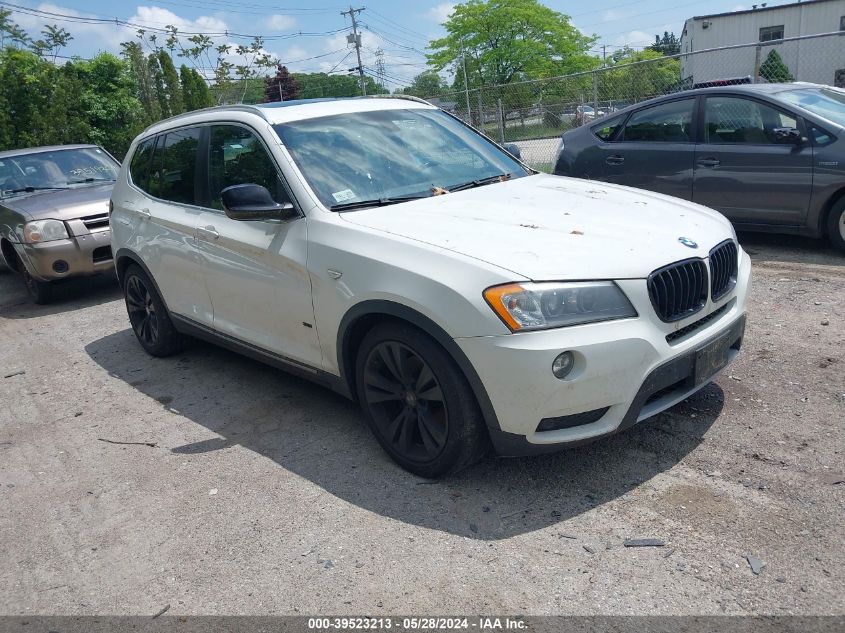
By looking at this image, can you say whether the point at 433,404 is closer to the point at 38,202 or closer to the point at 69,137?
the point at 38,202

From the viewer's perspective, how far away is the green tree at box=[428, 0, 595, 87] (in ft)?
220

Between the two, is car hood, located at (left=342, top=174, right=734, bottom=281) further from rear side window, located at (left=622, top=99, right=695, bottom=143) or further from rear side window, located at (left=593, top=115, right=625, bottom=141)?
rear side window, located at (left=593, top=115, right=625, bottom=141)

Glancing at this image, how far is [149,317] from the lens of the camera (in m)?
6.13

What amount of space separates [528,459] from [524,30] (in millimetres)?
69243

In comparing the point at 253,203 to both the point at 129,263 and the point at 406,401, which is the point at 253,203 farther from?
the point at 129,263

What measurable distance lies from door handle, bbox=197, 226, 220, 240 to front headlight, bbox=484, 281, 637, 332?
220 centimetres

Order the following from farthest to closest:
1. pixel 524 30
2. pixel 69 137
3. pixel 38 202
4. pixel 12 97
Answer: pixel 524 30 → pixel 69 137 → pixel 12 97 → pixel 38 202

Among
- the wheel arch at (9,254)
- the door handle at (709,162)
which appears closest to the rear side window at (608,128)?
the door handle at (709,162)

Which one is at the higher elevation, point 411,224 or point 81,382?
point 411,224

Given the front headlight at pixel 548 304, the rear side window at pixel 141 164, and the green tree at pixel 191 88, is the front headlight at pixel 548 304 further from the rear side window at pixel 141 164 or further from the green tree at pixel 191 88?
the green tree at pixel 191 88

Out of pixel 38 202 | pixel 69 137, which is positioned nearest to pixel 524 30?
pixel 69 137

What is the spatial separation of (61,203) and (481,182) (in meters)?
5.88

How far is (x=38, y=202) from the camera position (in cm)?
856

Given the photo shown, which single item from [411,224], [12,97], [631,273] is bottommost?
[631,273]
